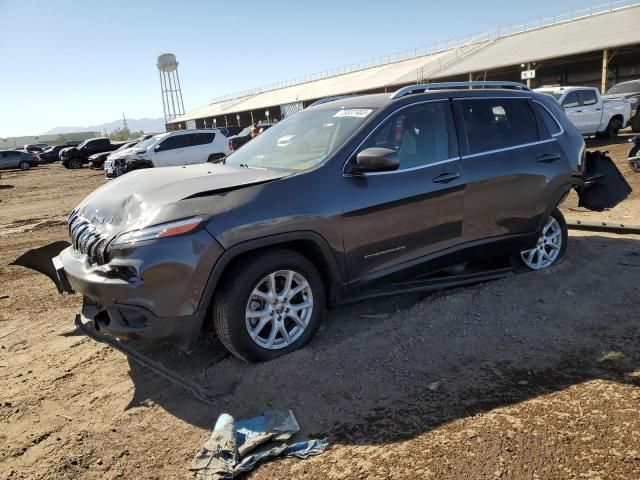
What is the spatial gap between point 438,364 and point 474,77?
117ft

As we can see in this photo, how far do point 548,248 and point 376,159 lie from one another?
268 cm

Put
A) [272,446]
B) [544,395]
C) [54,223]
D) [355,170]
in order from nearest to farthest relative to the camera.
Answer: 1. [272,446]
2. [544,395]
3. [355,170]
4. [54,223]

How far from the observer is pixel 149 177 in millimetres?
3986

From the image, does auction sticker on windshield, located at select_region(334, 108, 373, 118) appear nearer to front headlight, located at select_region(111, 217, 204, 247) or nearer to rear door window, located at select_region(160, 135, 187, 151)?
front headlight, located at select_region(111, 217, 204, 247)

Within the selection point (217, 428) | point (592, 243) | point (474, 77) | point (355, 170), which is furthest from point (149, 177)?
point (474, 77)

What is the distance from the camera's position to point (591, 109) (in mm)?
16125

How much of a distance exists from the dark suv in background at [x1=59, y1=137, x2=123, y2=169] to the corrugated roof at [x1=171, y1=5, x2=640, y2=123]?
67.5 ft

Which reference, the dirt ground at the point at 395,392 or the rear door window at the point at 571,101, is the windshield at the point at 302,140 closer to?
the dirt ground at the point at 395,392

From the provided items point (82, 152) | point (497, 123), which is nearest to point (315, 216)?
point (497, 123)

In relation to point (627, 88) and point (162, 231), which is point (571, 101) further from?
point (162, 231)

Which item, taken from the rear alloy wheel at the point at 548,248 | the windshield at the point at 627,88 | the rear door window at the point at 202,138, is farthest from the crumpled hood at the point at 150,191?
the windshield at the point at 627,88

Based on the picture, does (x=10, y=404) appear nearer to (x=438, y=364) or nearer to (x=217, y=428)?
(x=217, y=428)

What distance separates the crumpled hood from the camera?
324 centimetres

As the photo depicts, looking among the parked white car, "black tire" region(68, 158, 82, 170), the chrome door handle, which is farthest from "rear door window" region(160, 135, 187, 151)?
"black tire" region(68, 158, 82, 170)
